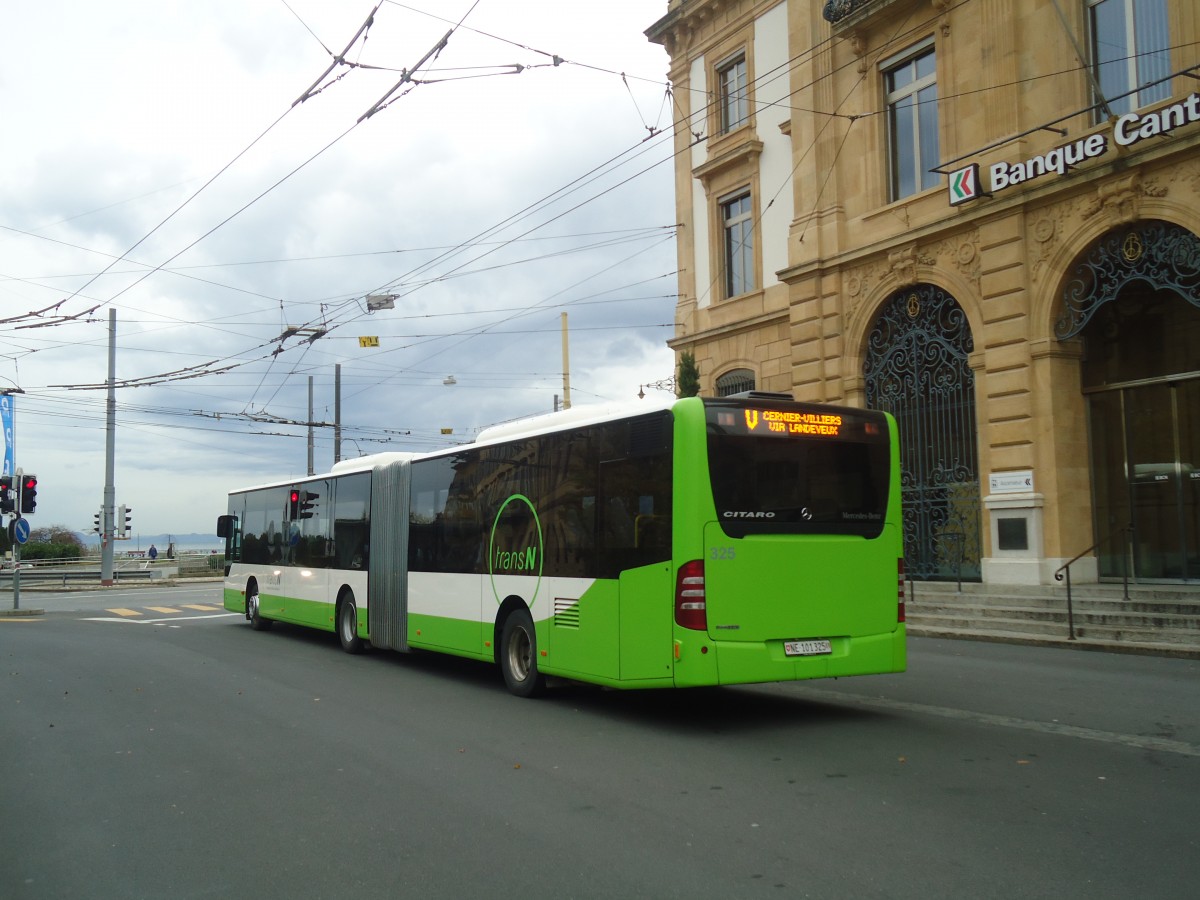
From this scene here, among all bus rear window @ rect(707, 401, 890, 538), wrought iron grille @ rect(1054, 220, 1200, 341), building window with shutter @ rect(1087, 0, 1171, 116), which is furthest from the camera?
building window with shutter @ rect(1087, 0, 1171, 116)

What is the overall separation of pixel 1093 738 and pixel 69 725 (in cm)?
892

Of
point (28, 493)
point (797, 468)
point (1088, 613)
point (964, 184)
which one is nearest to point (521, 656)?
point (797, 468)

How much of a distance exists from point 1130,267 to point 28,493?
2821cm

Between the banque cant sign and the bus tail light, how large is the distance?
472 inches

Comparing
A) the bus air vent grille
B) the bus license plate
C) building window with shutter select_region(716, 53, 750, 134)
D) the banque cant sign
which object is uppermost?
building window with shutter select_region(716, 53, 750, 134)

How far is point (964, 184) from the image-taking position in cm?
1984

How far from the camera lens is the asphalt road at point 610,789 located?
17.4 ft

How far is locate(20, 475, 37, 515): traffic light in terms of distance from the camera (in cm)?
3067

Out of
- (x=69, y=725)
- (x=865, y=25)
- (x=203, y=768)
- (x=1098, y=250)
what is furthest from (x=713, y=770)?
(x=865, y=25)

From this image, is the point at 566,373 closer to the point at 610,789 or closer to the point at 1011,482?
the point at 1011,482

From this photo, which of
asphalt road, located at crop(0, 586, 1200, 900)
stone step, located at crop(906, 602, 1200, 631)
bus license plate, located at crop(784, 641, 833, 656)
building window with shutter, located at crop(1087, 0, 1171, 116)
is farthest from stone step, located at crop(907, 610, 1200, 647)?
building window with shutter, located at crop(1087, 0, 1171, 116)

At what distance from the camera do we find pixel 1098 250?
18453 millimetres

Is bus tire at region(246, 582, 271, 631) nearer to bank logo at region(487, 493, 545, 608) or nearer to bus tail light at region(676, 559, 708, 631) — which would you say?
bank logo at region(487, 493, 545, 608)

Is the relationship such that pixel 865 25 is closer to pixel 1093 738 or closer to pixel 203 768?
pixel 1093 738
